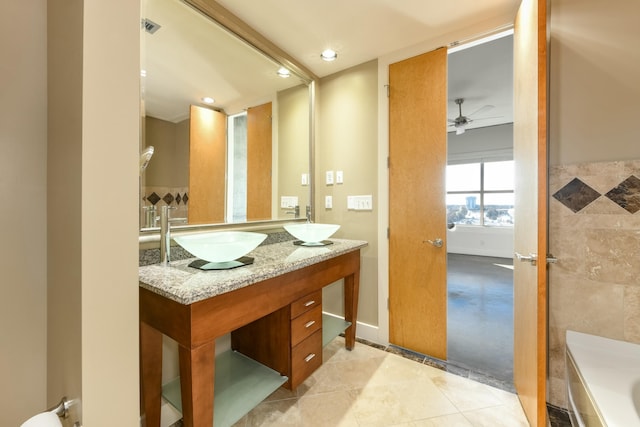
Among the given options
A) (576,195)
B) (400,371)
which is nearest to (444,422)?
(400,371)

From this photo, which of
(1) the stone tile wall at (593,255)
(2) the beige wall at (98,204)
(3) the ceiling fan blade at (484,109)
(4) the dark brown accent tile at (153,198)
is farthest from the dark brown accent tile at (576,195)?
(3) the ceiling fan blade at (484,109)

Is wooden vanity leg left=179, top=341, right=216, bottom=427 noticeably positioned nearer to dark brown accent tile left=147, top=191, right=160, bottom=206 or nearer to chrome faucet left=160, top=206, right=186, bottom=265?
chrome faucet left=160, top=206, right=186, bottom=265

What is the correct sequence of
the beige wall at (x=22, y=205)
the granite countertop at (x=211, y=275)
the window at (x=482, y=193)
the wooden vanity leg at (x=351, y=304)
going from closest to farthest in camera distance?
the beige wall at (x=22, y=205)
the granite countertop at (x=211, y=275)
the wooden vanity leg at (x=351, y=304)
the window at (x=482, y=193)

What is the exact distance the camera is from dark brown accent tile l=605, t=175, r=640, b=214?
1241 millimetres

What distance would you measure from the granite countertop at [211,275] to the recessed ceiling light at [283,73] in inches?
59.5

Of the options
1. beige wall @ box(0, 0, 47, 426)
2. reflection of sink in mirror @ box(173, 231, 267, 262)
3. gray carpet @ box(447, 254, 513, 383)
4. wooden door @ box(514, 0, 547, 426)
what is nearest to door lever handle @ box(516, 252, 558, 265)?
wooden door @ box(514, 0, 547, 426)

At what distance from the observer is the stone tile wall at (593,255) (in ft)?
4.12

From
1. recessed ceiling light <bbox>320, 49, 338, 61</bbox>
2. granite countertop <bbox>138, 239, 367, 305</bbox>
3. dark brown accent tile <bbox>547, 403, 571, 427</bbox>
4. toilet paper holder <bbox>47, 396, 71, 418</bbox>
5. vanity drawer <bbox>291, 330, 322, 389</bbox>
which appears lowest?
dark brown accent tile <bbox>547, 403, 571, 427</bbox>

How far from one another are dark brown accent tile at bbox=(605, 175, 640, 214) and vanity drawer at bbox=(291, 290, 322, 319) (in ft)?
5.44

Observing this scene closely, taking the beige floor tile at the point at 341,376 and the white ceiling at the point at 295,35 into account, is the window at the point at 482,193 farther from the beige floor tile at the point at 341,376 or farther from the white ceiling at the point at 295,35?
the beige floor tile at the point at 341,376

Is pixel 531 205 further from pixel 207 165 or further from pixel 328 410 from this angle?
pixel 207 165

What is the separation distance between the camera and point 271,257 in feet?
4.81

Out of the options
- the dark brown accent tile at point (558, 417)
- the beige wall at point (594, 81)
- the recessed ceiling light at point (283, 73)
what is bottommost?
the dark brown accent tile at point (558, 417)

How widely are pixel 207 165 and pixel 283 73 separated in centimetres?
109
